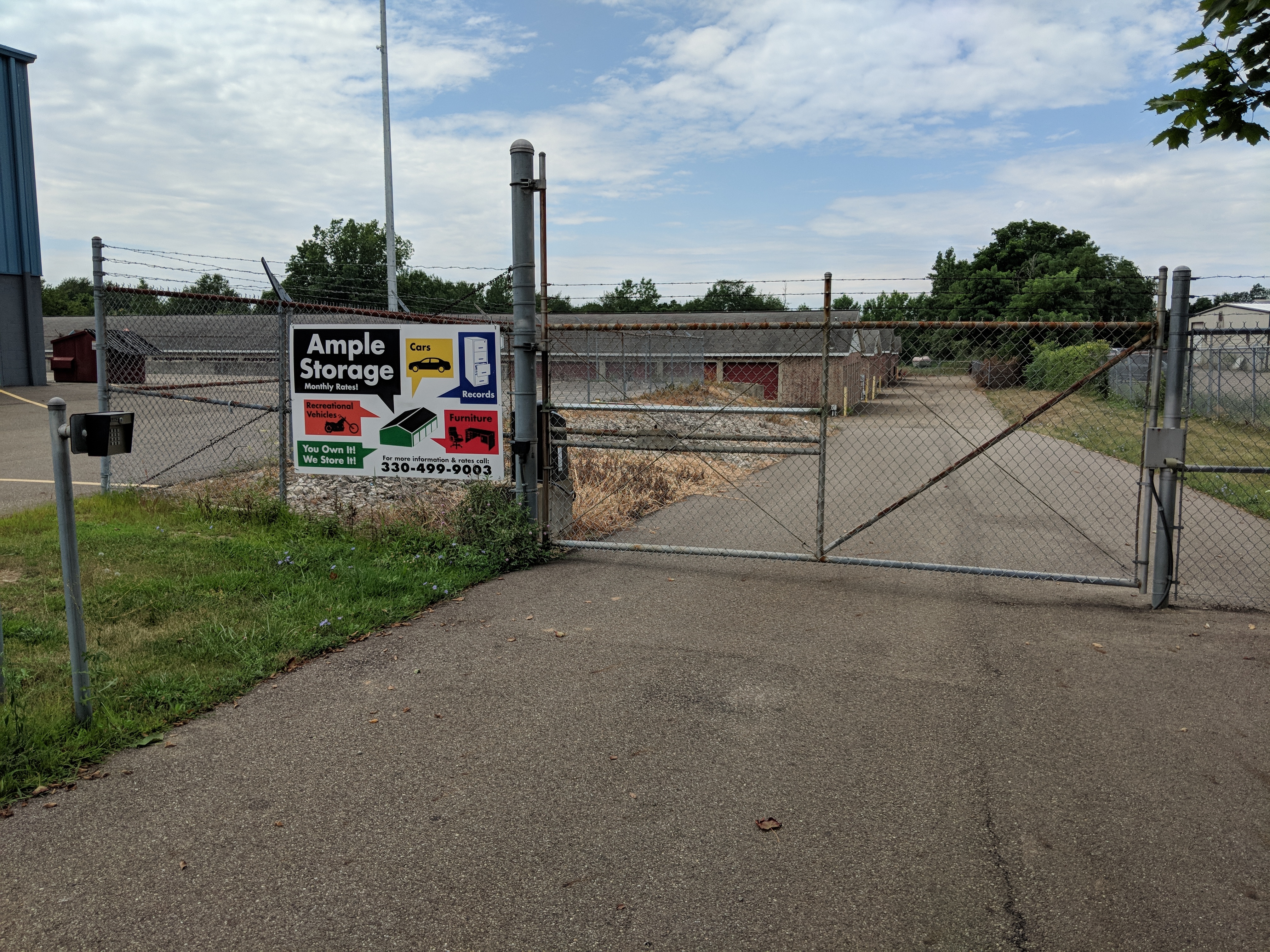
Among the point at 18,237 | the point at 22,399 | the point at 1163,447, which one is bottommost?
the point at 22,399

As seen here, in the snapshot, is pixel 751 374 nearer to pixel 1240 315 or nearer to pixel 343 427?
pixel 1240 315

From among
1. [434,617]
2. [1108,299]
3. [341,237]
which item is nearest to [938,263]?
[1108,299]

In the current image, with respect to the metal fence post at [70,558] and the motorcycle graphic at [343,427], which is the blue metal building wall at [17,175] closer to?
the motorcycle graphic at [343,427]

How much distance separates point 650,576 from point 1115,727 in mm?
3744

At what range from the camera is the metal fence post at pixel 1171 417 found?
616 cm

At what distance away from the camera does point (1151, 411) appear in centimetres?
653

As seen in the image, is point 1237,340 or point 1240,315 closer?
point 1237,340

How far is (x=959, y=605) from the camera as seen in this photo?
6660mm

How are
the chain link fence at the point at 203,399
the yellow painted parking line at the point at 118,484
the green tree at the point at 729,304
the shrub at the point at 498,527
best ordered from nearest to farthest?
the shrub at the point at 498,527 < the chain link fence at the point at 203,399 < the yellow painted parking line at the point at 118,484 < the green tree at the point at 729,304

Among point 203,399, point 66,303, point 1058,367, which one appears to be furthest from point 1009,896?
point 66,303

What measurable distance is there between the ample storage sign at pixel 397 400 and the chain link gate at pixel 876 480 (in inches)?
27.8

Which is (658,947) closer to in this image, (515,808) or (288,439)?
(515,808)

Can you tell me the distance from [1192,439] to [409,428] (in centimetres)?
1830

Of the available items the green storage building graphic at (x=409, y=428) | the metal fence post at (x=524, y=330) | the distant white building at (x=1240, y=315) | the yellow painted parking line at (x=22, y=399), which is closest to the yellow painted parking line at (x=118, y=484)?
the green storage building graphic at (x=409, y=428)
